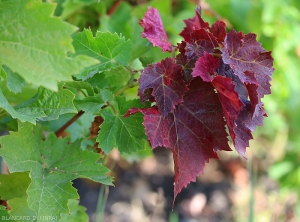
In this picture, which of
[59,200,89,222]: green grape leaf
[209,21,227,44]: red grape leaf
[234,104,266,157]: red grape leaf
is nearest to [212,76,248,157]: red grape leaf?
[234,104,266,157]: red grape leaf

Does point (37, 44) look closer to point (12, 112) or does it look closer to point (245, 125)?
point (12, 112)

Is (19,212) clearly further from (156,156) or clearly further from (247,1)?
(156,156)

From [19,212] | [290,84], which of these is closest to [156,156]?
[290,84]

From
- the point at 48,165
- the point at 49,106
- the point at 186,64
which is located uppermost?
the point at 186,64

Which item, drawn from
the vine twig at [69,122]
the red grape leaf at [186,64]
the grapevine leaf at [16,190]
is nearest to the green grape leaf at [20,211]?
the grapevine leaf at [16,190]

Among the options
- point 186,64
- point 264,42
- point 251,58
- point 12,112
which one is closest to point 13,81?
point 12,112

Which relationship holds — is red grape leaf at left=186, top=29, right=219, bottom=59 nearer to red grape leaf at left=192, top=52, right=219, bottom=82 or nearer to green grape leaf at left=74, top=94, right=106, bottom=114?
red grape leaf at left=192, top=52, right=219, bottom=82
